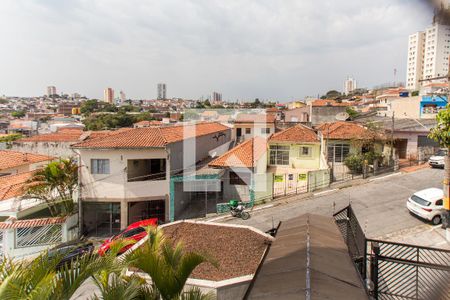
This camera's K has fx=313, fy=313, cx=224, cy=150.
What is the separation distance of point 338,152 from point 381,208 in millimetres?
8325

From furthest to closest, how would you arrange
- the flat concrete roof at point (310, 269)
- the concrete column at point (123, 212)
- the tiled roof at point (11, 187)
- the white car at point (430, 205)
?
the concrete column at point (123, 212) → the tiled roof at point (11, 187) → the white car at point (430, 205) → the flat concrete roof at point (310, 269)

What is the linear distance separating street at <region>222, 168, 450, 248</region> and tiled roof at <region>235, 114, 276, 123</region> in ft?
61.8

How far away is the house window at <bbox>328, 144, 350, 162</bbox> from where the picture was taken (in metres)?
23.9

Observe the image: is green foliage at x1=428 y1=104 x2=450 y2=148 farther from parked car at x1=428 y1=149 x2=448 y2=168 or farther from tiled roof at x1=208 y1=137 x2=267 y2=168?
parked car at x1=428 y1=149 x2=448 y2=168

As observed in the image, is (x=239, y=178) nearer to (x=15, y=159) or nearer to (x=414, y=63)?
(x=15, y=159)

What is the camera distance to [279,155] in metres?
25.1

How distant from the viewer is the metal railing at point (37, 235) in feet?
53.3

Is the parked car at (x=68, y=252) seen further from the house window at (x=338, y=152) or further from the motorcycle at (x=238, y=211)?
the house window at (x=338, y=152)

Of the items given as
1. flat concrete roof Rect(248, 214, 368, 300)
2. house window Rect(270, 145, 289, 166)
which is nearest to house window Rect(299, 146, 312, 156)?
house window Rect(270, 145, 289, 166)

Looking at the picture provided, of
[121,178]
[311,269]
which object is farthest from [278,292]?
[121,178]

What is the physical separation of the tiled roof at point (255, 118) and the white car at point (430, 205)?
963 inches

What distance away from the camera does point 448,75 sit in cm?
721

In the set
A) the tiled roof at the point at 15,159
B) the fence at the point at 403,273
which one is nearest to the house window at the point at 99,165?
the tiled roof at the point at 15,159

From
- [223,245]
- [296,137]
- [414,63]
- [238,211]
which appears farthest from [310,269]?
[414,63]
